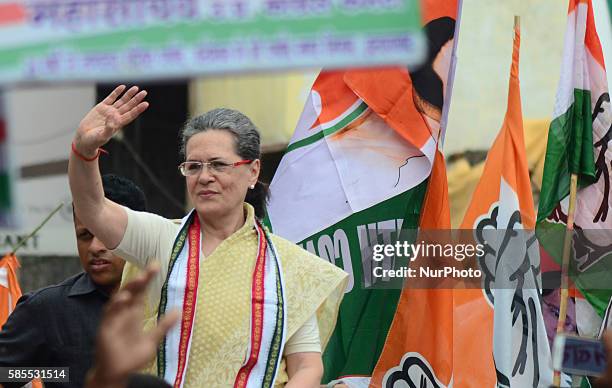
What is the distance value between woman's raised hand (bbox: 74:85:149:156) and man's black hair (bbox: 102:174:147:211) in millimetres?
866

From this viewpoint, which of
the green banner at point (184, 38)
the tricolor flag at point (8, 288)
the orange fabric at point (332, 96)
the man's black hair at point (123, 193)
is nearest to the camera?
the green banner at point (184, 38)

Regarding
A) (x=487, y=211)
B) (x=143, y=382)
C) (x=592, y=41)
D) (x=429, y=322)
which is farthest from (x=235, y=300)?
(x=592, y=41)

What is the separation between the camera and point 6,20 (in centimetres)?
175

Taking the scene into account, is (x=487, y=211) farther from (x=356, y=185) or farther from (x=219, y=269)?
(x=219, y=269)

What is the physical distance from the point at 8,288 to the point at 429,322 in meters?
1.88

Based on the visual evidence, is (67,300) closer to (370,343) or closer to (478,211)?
(370,343)

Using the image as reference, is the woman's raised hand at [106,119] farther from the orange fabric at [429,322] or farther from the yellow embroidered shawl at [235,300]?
the orange fabric at [429,322]

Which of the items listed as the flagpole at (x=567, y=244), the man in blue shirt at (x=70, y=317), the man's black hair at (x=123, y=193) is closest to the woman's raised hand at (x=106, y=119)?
the man in blue shirt at (x=70, y=317)

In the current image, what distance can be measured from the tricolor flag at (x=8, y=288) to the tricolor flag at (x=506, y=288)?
75.8 inches

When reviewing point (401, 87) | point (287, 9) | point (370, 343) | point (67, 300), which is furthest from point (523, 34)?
point (287, 9)

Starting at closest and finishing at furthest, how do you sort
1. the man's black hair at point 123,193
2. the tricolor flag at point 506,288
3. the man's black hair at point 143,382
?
the man's black hair at point 143,382
the man's black hair at point 123,193
the tricolor flag at point 506,288

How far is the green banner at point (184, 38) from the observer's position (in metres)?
1.75

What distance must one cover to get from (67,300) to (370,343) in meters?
1.32

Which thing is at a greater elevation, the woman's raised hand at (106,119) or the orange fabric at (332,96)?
the orange fabric at (332,96)
